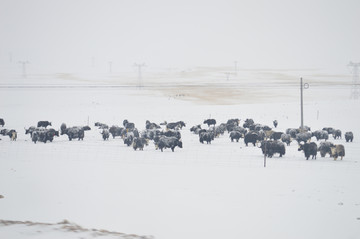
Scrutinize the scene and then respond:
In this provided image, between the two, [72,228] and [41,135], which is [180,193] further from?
[41,135]

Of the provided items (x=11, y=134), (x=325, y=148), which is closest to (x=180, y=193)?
(x=325, y=148)

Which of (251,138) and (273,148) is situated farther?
(251,138)

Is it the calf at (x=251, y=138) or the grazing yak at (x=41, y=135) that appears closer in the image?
the grazing yak at (x=41, y=135)

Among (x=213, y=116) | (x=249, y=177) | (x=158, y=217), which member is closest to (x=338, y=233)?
(x=158, y=217)

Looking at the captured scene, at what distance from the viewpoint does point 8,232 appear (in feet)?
26.0

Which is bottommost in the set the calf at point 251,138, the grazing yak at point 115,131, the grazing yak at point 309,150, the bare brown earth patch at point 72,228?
the bare brown earth patch at point 72,228

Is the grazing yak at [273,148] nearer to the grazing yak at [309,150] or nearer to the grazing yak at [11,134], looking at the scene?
the grazing yak at [309,150]

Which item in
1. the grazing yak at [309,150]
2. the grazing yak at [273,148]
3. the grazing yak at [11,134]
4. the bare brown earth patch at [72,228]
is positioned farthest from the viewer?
the grazing yak at [11,134]

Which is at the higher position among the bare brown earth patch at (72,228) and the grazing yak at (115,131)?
the grazing yak at (115,131)

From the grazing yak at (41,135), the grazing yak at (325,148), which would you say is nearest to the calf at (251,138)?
the grazing yak at (325,148)

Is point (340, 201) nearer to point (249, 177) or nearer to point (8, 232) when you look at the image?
point (249, 177)

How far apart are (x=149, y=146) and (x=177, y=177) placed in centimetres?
1192

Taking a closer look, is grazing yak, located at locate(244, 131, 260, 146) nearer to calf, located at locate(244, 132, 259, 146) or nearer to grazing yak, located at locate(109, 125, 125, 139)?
calf, located at locate(244, 132, 259, 146)

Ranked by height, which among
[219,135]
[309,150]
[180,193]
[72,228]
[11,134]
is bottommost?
[72,228]
